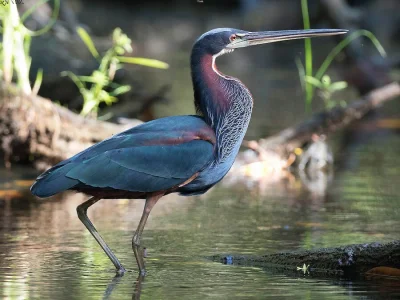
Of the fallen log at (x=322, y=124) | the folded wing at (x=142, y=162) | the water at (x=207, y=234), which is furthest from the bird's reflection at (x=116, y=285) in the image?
the fallen log at (x=322, y=124)

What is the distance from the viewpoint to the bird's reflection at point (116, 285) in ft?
19.3

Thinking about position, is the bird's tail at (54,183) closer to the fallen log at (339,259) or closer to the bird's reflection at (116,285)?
the bird's reflection at (116,285)

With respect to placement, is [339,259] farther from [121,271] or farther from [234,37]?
[234,37]

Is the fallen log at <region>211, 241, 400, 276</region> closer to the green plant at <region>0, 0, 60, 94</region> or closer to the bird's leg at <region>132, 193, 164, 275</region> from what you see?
the bird's leg at <region>132, 193, 164, 275</region>

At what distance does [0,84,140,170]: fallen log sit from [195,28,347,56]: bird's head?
3.64m

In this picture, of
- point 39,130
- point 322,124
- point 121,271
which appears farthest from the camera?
point 322,124

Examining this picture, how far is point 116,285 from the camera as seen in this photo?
620 cm

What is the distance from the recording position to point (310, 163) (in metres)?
11.7

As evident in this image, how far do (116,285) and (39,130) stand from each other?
4.55 meters

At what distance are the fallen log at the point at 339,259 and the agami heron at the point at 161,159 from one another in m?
0.70

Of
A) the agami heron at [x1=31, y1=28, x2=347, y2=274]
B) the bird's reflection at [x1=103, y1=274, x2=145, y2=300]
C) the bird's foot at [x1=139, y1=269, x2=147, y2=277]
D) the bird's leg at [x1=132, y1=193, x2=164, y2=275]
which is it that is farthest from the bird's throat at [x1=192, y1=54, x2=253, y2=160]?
the bird's reflection at [x1=103, y1=274, x2=145, y2=300]

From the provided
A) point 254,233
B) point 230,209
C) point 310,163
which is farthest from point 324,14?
point 254,233

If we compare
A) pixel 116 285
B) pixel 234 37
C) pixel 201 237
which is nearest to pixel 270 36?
pixel 234 37

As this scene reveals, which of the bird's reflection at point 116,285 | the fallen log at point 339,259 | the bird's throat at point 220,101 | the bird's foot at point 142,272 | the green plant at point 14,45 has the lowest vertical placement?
the bird's reflection at point 116,285
